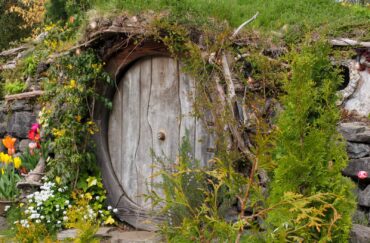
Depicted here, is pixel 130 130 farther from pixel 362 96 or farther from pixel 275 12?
pixel 362 96

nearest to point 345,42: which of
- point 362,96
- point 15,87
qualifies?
point 362,96

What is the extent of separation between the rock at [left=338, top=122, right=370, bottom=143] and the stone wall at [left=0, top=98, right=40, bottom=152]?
4.02m

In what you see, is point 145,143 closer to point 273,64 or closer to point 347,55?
point 273,64

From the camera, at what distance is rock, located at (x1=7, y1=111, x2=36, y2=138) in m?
7.48

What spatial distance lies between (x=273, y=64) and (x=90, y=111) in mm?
2135

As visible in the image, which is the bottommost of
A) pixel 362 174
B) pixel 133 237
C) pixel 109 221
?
pixel 133 237

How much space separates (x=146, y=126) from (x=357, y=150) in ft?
7.46

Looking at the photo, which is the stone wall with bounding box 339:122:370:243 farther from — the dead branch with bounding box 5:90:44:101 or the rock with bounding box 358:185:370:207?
the dead branch with bounding box 5:90:44:101

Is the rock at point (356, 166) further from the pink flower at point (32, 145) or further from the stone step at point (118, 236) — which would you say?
the pink flower at point (32, 145)

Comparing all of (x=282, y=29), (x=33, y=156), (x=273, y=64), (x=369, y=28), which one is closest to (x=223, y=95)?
(x=273, y=64)

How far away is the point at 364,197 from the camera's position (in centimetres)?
498

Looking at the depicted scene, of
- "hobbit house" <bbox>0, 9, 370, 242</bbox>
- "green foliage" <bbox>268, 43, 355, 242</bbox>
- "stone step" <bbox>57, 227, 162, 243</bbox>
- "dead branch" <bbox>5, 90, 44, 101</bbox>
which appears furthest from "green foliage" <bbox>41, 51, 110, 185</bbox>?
"green foliage" <bbox>268, 43, 355, 242</bbox>

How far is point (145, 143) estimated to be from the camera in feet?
20.7

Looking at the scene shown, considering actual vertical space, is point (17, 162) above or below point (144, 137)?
below
